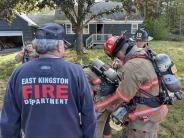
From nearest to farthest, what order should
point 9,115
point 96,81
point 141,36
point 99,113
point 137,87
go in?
point 9,115 < point 137,87 < point 96,81 < point 99,113 < point 141,36

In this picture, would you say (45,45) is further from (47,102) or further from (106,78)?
(106,78)

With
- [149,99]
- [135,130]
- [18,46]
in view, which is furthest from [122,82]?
[18,46]

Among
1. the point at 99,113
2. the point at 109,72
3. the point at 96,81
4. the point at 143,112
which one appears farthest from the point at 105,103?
the point at 143,112

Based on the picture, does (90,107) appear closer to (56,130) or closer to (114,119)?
(56,130)

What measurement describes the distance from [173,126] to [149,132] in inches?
99.8

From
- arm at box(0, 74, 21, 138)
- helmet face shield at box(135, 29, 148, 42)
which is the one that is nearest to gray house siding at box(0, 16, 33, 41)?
helmet face shield at box(135, 29, 148, 42)

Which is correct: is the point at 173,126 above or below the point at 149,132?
below

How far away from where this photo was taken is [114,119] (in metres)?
4.22

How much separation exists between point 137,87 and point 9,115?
1567mm

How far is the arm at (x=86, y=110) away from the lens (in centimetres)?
295

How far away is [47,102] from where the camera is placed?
287 centimetres

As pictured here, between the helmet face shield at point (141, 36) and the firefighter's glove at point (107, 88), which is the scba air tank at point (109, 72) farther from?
the helmet face shield at point (141, 36)

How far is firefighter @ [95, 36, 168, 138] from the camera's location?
151 inches

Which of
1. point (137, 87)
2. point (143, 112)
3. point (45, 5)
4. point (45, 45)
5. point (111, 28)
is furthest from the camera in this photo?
point (111, 28)
